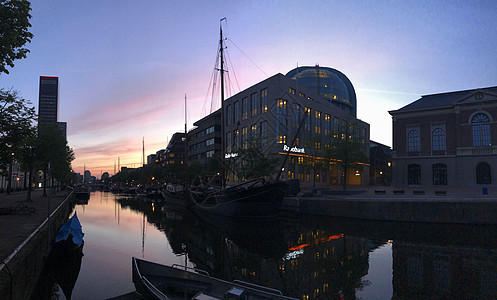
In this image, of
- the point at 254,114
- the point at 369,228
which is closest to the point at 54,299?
the point at 369,228

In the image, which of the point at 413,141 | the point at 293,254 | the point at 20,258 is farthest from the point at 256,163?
the point at 20,258

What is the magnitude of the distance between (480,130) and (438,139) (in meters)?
6.85

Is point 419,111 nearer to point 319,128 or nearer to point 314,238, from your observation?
point 319,128

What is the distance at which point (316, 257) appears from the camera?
60.7ft

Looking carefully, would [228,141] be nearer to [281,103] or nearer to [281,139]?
[281,139]

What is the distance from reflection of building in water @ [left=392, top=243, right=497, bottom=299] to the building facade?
4272cm

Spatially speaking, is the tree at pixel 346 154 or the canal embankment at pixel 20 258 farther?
the tree at pixel 346 154

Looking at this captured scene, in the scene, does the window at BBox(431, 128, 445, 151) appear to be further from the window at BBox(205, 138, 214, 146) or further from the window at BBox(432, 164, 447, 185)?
the window at BBox(205, 138, 214, 146)

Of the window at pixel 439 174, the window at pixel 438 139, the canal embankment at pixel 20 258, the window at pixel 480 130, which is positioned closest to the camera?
the canal embankment at pixel 20 258

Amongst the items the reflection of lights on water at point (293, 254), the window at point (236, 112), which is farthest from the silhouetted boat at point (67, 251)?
the window at point (236, 112)

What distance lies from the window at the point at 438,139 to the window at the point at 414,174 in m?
5.05

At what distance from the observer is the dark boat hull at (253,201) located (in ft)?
116

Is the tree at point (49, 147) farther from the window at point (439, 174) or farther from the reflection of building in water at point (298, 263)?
the window at point (439, 174)

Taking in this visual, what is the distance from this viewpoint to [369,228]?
29.4 m
